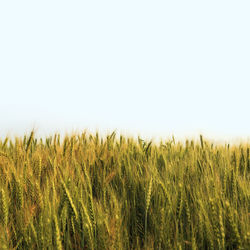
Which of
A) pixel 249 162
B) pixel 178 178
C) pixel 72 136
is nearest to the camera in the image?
pixel 178 178

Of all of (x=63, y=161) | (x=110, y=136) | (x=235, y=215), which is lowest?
(x=235, y=215)

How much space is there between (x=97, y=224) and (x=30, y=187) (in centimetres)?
52

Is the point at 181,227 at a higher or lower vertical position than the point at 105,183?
lower

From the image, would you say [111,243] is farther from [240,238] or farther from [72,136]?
[72,136]

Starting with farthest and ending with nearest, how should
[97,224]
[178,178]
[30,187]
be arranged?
[178,178] < [30,187] < [97,224]

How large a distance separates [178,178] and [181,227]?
482mm

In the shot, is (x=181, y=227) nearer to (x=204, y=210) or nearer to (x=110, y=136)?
(x=204, y=210)

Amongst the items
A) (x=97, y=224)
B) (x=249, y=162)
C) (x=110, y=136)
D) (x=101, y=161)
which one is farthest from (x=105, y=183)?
(x=249, y=162)

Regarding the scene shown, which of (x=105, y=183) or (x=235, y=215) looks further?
(x=105, y=183)

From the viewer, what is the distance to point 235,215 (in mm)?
1341

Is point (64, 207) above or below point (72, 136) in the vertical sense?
below

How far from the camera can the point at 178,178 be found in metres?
1.80

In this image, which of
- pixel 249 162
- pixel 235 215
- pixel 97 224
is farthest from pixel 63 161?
pixel 249 162

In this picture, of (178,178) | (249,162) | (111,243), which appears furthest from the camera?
(249,162)
